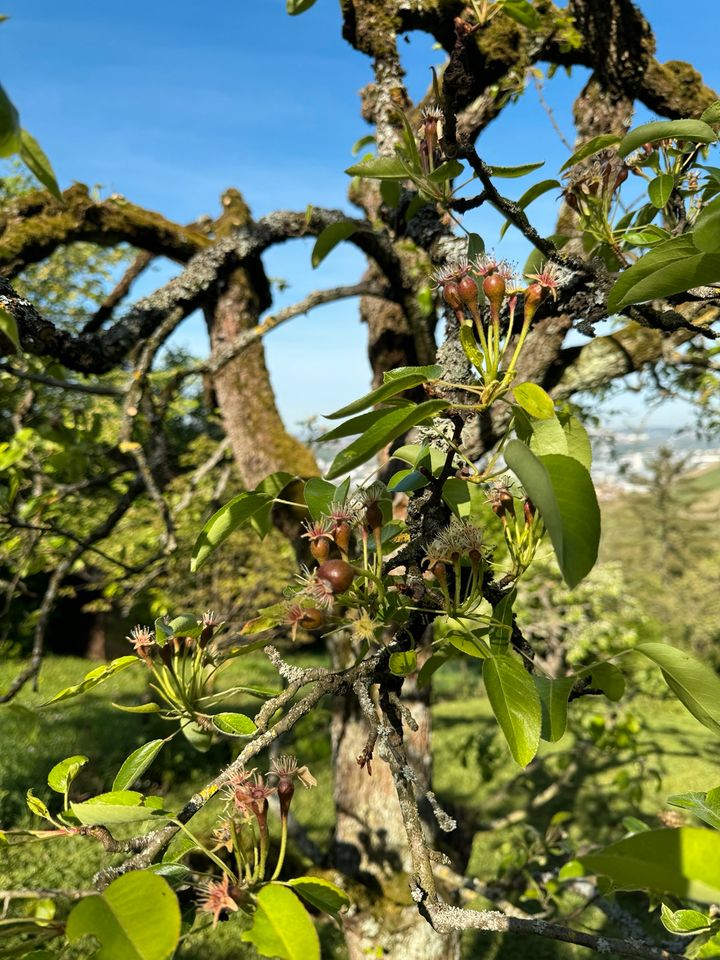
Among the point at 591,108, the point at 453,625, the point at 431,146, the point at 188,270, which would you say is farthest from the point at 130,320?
the point at 591,108

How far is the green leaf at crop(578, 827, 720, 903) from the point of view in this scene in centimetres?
38

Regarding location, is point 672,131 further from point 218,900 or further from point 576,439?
point 218,900

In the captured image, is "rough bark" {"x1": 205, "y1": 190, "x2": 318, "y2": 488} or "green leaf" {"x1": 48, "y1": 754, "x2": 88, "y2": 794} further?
"rough bark" {"x1": 205, "y1": 190, "x2": 318, "y2": 488}

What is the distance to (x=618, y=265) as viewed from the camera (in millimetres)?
1113

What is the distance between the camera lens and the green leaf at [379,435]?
1.79 ft

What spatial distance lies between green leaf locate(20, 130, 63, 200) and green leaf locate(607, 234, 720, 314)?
1.89 ft

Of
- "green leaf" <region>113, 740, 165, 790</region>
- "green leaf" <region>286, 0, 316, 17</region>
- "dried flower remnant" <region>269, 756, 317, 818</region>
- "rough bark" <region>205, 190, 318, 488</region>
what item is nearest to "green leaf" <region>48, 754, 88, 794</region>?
"green leaf" <region>113, 740, 165, 790</region>

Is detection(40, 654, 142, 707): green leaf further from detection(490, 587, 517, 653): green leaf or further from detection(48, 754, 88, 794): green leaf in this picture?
detection(490, 587, 517, 653): green leaf

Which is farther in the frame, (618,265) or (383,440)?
(618,265)

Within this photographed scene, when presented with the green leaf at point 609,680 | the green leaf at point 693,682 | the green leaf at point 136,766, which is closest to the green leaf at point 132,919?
the green leaf at point 136,766

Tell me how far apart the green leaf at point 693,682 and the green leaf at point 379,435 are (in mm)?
401

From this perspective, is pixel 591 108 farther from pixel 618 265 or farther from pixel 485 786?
pixel 485 786

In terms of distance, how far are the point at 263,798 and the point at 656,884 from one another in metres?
0.38

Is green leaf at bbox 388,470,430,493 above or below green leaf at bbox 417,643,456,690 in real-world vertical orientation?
above
